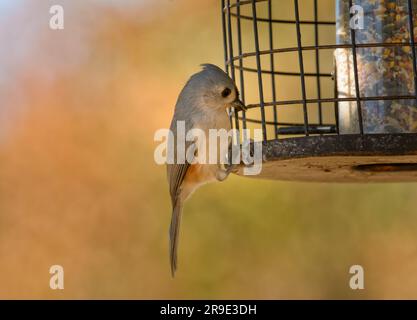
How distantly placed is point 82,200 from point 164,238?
699 millimetres

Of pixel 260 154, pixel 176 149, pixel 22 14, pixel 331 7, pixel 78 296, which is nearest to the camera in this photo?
pixel 260 154

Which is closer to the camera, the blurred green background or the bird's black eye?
the bird's black eye

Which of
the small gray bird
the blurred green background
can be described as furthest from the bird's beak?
the blurred green background

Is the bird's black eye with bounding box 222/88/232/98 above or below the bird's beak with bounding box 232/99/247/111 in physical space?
above

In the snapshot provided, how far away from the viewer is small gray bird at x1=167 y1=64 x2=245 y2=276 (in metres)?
4.80

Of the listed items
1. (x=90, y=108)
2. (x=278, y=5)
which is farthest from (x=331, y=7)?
(x=90, y=108)

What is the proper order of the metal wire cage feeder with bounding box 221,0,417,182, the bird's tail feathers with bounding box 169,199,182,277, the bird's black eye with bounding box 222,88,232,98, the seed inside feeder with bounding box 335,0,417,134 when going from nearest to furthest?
the metal wire cage feeder with bounding box 221,0,417,182
the seed inside feeder with bounding box 335,0,417,134
the bird's black eye with bounding box 222,88,232,98
the bird's tail feathers with bounding box 169,199,182,277

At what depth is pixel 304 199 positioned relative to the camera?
23.5 ft

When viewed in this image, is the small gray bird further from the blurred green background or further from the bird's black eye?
the blurred green background

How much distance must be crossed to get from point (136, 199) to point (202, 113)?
2.38m

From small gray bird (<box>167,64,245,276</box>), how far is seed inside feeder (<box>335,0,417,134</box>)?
60cm

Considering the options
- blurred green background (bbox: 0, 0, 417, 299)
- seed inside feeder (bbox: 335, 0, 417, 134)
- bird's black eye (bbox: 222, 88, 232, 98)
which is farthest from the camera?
blurred green background (bbox: 0, 0, 417, 299)

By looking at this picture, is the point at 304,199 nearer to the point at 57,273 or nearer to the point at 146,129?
the point at 146,129

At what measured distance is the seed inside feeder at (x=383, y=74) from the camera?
4617mm
